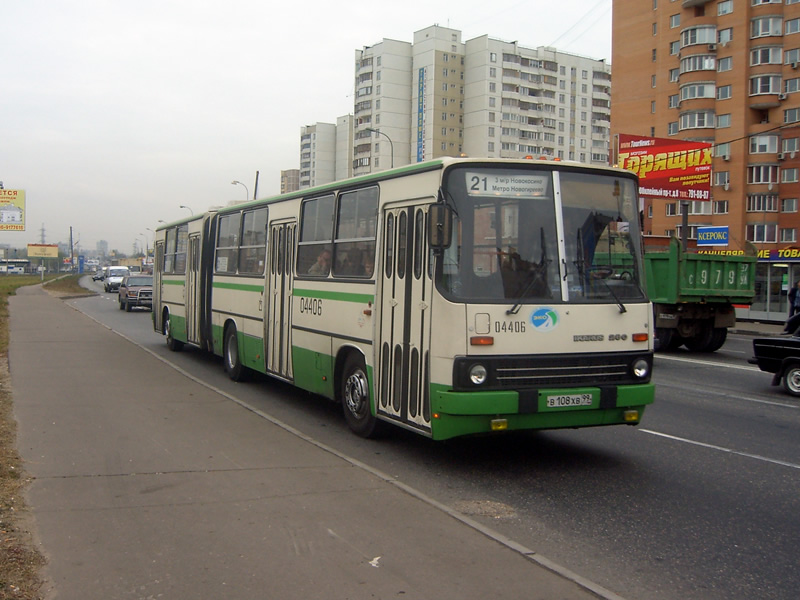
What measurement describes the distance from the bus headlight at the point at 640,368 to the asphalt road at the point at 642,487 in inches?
35.7

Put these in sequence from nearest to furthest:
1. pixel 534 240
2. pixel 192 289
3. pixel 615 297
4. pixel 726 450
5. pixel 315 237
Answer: pixel 534 240
pixel 615 297
pixel 726 450
pixel 315 237
pixel 192 289

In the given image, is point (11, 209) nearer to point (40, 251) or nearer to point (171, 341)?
point (171, 341)

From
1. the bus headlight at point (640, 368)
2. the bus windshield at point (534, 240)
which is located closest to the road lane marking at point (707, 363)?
the bus headlight at point (640, 368)

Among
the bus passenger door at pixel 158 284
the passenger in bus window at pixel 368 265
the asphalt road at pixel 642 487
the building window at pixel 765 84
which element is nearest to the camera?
the asphalt road at pixel 642 487

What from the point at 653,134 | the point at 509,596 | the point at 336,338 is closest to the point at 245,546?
the point at 509,596

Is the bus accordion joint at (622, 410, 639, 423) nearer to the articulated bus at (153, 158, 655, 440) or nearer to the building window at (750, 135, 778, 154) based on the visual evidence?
the articulated bus at (153, 158, 655, 440)

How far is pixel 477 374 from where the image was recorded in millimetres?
7047

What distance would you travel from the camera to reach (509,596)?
4.52 m

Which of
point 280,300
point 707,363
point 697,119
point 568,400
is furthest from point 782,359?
point 697,119

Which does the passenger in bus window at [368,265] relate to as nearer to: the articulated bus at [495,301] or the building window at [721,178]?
the articulated bus at [495,301]

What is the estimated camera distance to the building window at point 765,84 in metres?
56.7

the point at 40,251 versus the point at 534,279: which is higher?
the point at 40,251

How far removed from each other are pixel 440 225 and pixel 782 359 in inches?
337

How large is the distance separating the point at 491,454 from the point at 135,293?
31.0 m
